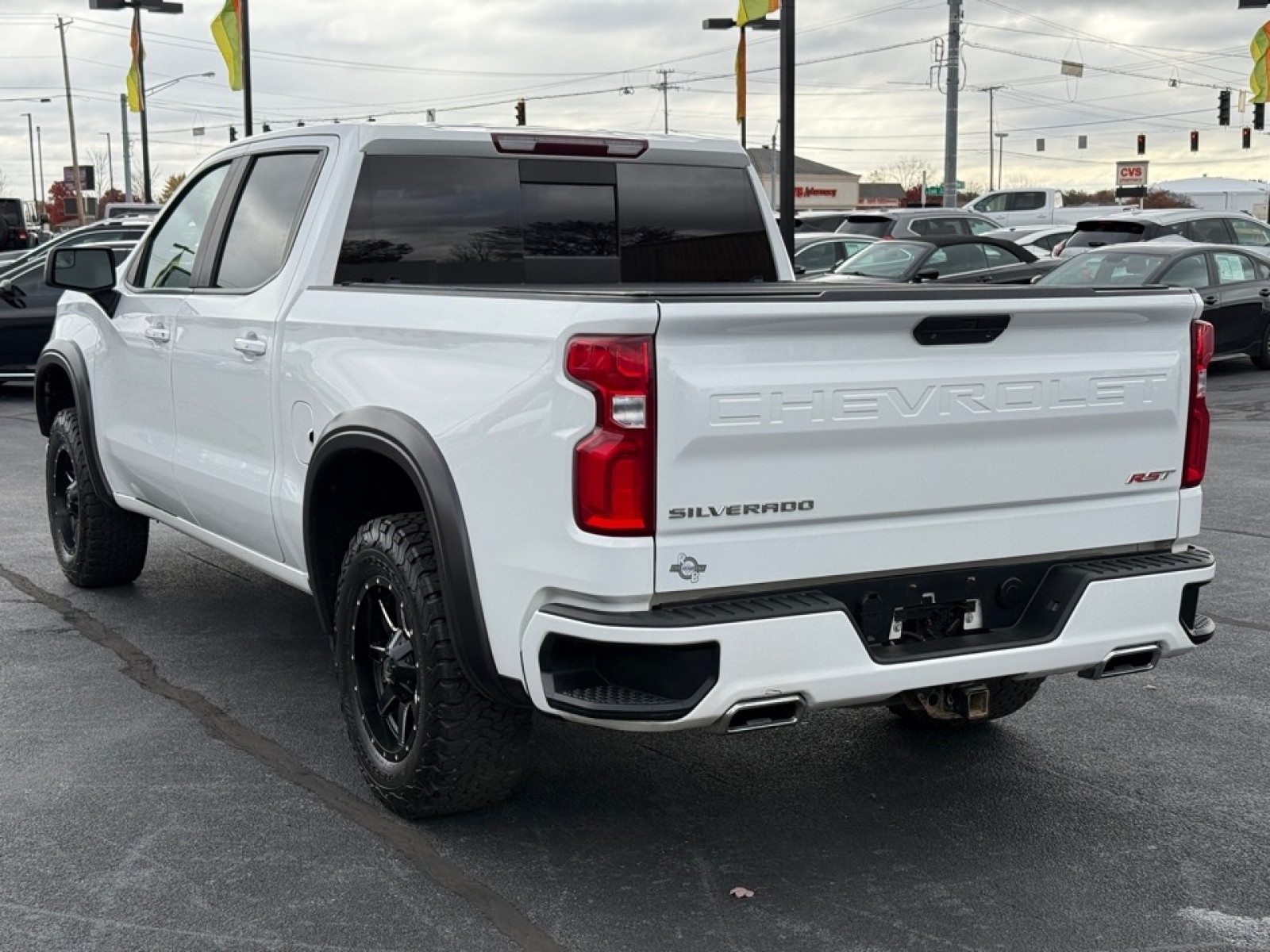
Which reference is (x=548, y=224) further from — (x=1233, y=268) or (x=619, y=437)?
(x=1233, y=268)

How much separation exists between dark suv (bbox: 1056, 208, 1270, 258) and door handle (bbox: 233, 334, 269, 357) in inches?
699

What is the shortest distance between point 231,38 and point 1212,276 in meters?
18.0

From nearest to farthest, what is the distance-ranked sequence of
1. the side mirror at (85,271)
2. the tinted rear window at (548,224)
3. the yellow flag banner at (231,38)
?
the tinted rear window at (548,224)
the side mirror at (85,271)
the yellow flag banner at (231,38)

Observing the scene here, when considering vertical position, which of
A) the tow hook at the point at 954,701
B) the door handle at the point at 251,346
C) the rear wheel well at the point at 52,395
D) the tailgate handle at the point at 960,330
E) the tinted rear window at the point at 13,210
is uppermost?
the tinted rear window at the point at 13,210

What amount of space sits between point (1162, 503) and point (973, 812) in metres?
1.06

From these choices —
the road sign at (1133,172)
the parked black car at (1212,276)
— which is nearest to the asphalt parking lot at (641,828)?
the parked black car at (1212,276)

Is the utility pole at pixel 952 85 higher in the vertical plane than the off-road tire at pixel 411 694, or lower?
higher

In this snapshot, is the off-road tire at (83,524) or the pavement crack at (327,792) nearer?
the pavement crack at (327,792)

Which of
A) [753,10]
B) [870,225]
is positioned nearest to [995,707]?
[753,10]

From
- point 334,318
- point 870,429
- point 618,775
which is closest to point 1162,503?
point 870,429

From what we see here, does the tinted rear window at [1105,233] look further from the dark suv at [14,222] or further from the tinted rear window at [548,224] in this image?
the dark suv at [14,222]

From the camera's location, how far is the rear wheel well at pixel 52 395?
7.46 meters

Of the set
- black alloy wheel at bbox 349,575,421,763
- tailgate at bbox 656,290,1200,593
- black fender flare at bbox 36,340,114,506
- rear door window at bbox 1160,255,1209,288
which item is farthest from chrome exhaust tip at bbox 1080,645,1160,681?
rear door window at bbox 1160,255,1209,288

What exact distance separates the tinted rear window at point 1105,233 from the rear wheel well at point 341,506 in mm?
18581
